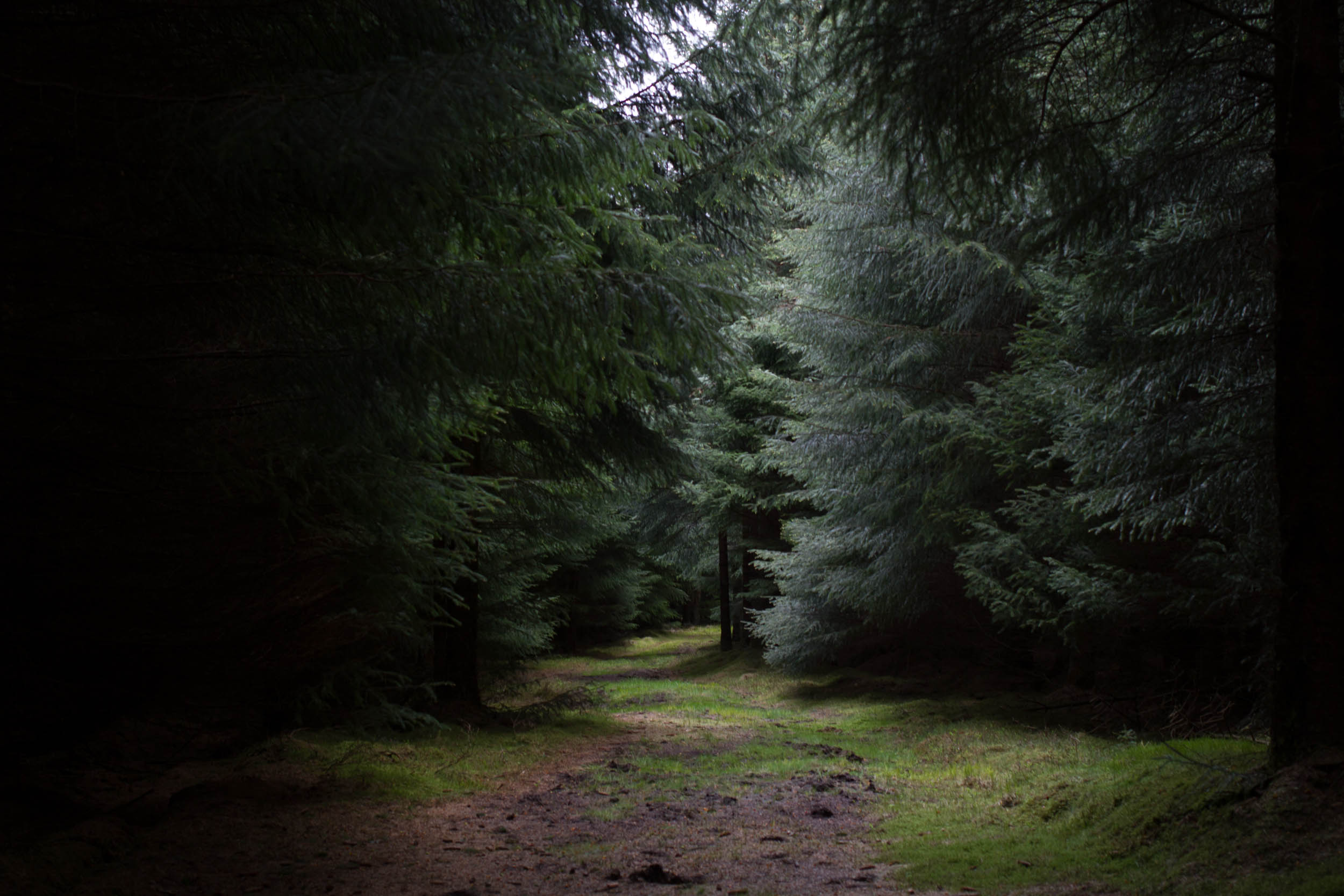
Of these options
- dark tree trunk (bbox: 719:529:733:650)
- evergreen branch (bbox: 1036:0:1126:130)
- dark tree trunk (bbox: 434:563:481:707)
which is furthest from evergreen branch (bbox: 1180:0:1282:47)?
dark tree trunk (bbox: 719:529:733:650)

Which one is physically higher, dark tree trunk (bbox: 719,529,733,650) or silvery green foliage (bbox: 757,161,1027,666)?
silvery green foliage (bbox: 757,161,1027,666)

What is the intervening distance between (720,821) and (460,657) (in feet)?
16.5

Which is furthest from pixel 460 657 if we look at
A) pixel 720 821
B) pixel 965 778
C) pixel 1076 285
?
pixel 1076 285

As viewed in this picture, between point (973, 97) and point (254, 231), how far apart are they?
12.8 ft

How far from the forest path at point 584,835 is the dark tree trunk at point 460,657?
39.2 inches

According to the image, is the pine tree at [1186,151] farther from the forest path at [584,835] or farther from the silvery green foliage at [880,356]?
the silvery green foliage at [880,356]

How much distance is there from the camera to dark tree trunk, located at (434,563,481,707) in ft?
31.8

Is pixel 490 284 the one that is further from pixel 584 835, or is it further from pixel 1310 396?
pixel 1310 396

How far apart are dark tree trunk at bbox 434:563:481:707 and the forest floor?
706mm

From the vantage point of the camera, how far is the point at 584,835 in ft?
17.9

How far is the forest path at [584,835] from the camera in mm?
4227

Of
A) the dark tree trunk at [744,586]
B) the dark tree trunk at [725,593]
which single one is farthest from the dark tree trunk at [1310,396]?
the dark tree trunk at [725,593]

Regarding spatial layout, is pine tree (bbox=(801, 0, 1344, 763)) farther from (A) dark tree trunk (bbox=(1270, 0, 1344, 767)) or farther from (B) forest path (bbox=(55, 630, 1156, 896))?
(B) forest path (bbox=(55, 630, 1156, 896))

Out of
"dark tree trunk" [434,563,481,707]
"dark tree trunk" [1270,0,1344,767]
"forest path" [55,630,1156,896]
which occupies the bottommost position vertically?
"forest path" [55,630,1156,896]
